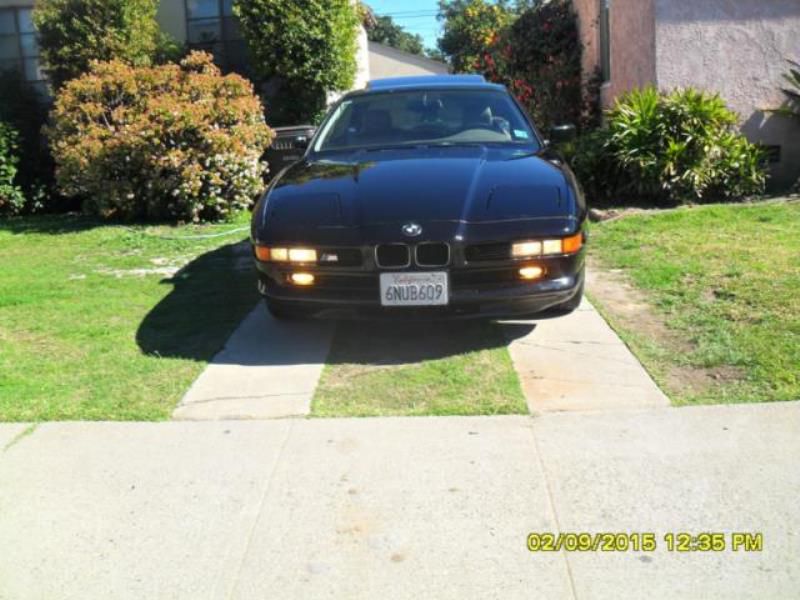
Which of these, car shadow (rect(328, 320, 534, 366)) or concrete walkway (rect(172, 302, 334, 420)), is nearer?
concrete walkway (rect(172, 302, 334, 420))

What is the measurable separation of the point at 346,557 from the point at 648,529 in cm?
110

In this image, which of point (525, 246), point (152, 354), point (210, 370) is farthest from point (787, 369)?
point (152, 354)

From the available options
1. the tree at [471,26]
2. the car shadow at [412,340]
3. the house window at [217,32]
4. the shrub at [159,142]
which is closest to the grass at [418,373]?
the car shadow at [412,340]

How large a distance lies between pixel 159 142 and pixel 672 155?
5.64 m

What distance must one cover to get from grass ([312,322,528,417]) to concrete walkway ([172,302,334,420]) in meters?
0.11

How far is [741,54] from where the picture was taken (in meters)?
9.69

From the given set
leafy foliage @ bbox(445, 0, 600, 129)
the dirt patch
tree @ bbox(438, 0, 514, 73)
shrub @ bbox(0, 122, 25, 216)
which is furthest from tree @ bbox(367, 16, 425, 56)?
the dirt patch

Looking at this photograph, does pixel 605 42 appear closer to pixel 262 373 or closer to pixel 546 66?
pixel 546 66

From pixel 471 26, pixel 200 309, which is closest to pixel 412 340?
pixel 200 309

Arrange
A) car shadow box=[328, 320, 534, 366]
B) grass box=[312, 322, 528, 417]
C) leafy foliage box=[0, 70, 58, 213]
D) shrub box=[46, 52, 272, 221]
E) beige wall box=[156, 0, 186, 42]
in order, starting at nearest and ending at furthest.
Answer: grass box=[312, 322, 528, 417] < car shadow box=[328, 320, 534, 366] < shrub box=[46, 52, 272, 221] < leafy foliage box=[0, 70, 58, 213] < beige wall box=[156, 0, 186, 42]

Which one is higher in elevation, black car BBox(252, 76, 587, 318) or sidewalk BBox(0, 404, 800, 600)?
black car BBox(252, 76, 587, 318)

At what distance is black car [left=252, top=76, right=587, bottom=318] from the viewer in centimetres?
438

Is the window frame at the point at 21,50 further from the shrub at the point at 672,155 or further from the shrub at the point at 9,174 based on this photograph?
the shrub at the point at 672,155

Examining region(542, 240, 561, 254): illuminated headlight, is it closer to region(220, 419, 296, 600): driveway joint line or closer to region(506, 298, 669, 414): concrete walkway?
region(506, 298, 669, 414): concrete walkway
